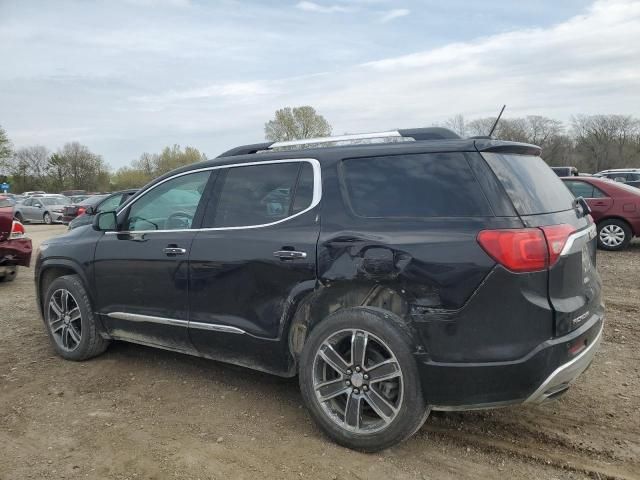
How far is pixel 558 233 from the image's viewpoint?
279 cm

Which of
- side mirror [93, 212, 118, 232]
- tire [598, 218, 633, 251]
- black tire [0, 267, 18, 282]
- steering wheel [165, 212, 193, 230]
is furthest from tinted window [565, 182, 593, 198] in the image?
black tire [0, 267, 18, 282]

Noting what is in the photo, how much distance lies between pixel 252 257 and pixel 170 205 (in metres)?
1.19

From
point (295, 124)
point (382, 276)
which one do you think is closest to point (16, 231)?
point (382, 276)

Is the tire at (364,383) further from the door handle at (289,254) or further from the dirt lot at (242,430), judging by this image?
the door handle at (289,254)

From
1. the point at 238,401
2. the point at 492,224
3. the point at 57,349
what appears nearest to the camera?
the point at 492,224

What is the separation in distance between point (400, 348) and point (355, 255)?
0.59 meters

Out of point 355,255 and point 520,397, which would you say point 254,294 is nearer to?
point 355,255

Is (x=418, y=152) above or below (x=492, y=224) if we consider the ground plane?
above

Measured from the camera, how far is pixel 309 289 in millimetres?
3201

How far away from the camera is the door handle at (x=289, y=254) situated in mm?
3233

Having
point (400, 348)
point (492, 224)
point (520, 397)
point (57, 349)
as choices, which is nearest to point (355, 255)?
point (400, 348)

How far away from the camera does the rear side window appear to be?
2830 millimetres

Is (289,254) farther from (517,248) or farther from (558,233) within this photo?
(558,233)

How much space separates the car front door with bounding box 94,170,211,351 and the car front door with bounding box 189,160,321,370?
0.15 metres
